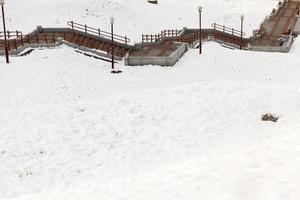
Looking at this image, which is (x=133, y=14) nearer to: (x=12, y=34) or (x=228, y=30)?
(x=228, y=30)

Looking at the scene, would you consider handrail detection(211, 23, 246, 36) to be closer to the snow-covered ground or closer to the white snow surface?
the snow-covered ground

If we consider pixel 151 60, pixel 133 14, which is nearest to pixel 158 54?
pixel 151 60

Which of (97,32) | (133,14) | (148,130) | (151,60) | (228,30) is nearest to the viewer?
(148,130)

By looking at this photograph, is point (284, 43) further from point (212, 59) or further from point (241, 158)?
point (241, 158)

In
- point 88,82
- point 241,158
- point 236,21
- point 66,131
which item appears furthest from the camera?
point 236,21

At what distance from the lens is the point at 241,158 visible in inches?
465

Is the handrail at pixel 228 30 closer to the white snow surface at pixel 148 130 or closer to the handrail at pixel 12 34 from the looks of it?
the white snow surface at pixel 148 130

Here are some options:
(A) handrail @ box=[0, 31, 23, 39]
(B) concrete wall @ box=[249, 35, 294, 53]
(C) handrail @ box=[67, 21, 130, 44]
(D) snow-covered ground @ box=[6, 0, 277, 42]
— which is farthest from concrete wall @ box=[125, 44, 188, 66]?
(B) concrete wall @ box=[249, 35, 294, 53]

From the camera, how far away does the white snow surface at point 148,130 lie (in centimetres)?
1070

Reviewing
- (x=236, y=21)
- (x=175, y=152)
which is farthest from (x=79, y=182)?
(x=236, y=21)

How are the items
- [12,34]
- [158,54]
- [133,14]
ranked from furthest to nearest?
[133,14], [12,34], [158,54]

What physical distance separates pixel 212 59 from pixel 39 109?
18167 millimetres

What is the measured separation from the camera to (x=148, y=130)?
18.0 m

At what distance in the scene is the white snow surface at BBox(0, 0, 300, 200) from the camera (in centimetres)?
1070
